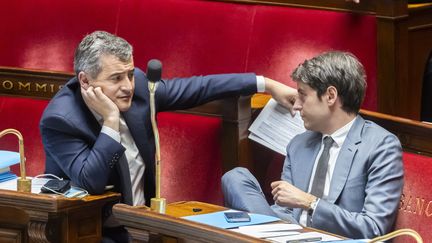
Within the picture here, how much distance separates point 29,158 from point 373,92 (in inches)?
22.1

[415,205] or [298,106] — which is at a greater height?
[298,106]

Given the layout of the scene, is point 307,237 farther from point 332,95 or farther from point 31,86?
point 31,86

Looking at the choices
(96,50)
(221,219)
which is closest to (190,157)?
(96,50)

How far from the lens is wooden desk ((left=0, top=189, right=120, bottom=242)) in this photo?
1.22 meters

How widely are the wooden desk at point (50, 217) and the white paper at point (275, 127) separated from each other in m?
0.25

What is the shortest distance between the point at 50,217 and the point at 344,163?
0.36 meters

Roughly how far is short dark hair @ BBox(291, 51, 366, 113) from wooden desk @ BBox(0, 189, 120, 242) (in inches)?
11.5

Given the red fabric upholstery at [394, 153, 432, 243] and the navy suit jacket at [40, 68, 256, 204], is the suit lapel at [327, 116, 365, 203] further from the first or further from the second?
the navy suit jacket at [40, 68, 256, 204]

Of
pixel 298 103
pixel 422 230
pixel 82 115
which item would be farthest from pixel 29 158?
pixel 422 230

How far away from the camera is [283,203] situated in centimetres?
121

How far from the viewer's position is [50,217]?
48.4 inches

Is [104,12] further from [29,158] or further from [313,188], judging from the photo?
[313,188]

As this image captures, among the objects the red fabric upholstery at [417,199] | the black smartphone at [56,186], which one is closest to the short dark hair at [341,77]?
the red fabric upholstery at [417,199]

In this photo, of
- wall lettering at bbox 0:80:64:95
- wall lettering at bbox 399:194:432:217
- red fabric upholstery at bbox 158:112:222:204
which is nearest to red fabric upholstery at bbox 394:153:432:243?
wall lettering at bbox 399:194:432:217
